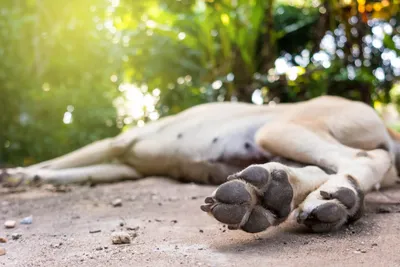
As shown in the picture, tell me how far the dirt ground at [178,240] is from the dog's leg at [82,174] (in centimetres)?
118

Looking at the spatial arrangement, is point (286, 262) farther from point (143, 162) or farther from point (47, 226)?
point (143, 162)

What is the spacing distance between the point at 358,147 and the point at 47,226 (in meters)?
1.73

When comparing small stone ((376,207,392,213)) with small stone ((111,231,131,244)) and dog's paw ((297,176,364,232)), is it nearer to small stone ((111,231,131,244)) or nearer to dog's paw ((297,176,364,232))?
dog's paw ((297,176,364,232))

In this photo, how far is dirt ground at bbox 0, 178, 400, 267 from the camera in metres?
1.56

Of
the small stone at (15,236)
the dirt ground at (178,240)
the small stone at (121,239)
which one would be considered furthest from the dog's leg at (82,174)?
the small stone at (121,239)

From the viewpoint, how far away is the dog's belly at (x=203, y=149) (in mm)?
3260

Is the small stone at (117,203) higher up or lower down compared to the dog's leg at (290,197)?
lower down

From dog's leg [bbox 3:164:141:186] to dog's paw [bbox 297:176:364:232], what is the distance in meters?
2.54

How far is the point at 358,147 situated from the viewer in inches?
114

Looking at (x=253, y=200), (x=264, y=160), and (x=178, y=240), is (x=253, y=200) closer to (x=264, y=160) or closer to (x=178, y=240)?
(x=178, y=240)

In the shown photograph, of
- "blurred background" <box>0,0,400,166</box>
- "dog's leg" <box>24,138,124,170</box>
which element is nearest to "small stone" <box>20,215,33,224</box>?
"dog's leg" <box>24,138,124,170</box>

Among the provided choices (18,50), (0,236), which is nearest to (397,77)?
(18,50)

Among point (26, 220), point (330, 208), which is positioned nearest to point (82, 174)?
point (26, 220)

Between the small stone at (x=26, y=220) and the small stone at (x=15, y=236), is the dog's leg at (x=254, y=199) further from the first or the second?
the small stone at (x=26, y=220)
